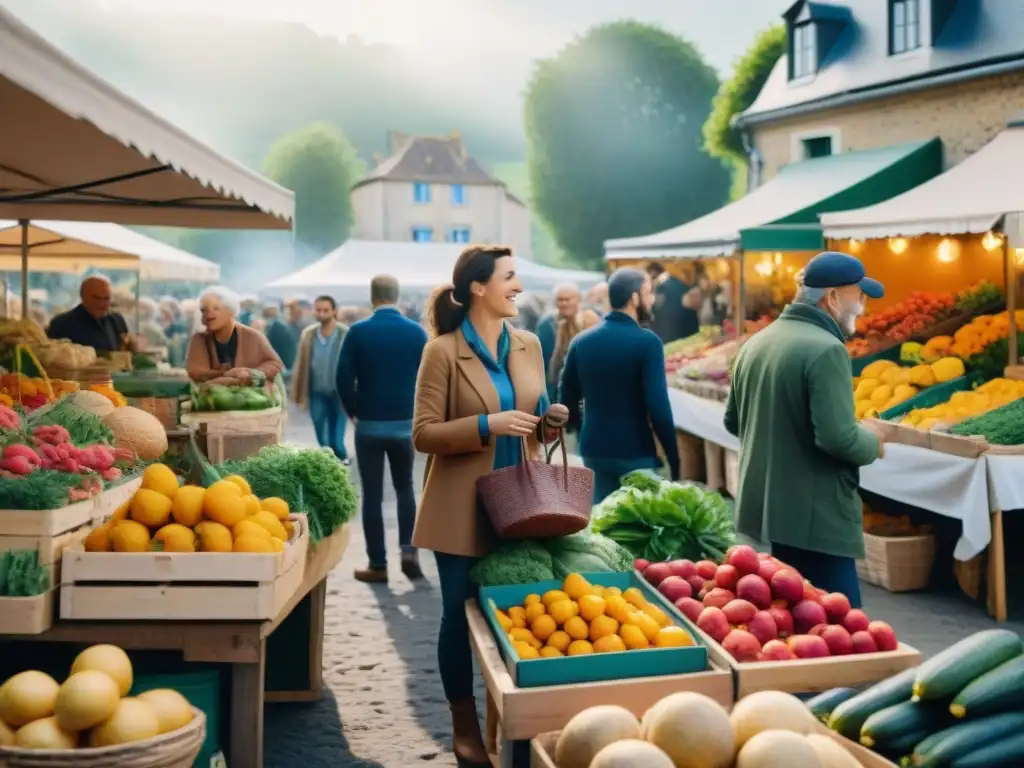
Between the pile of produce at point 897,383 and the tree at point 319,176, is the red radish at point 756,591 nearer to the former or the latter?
the pile of produce at point 897,383

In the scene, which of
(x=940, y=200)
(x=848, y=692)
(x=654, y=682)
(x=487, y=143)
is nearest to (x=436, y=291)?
(x=654, y=682)

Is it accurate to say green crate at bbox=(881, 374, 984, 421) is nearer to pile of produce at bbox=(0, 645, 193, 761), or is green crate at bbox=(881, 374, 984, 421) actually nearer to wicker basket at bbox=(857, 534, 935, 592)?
wicker basket at bbox=(857, 534, 935, 592)

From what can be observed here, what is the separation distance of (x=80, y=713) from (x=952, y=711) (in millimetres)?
2273

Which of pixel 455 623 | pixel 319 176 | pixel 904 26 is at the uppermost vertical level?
pixel 319 176

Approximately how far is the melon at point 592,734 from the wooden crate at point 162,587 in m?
1.37

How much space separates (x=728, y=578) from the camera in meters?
3.85

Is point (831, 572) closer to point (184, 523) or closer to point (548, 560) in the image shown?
point (548, 560)

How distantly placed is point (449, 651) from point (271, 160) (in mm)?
84598

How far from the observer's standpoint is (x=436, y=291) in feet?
13.8

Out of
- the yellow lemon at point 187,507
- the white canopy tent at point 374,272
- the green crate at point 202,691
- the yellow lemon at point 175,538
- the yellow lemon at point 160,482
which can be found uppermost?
the white canopy tent at point 374,272

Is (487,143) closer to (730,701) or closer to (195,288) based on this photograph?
(195,288)

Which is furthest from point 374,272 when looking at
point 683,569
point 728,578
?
point 728,578

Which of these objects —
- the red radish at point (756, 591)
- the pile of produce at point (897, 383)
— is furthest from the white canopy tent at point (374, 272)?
the red radish at point (756, 591)

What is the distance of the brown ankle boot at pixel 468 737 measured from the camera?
167 inches
